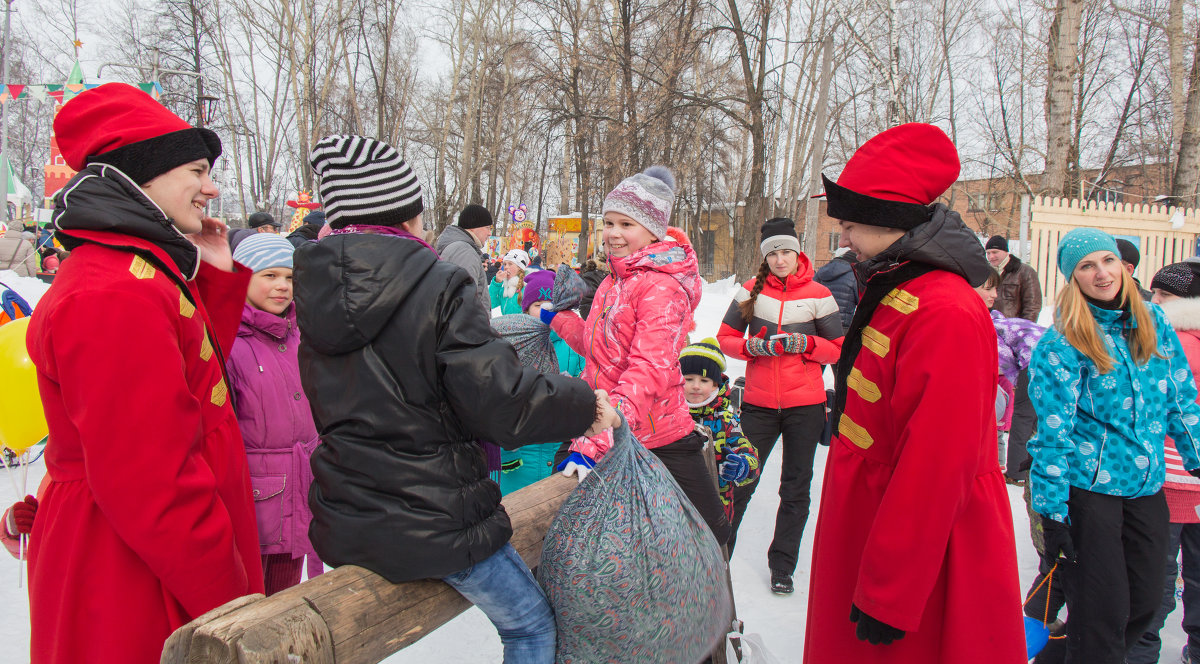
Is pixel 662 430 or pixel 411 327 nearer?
pixel 411 327

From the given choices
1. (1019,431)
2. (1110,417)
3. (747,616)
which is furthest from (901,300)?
(1019,431)

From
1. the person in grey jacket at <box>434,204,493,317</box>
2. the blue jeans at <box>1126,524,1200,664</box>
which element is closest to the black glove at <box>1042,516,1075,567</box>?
the blue jeans at <box>1126,524,1200,664</box>

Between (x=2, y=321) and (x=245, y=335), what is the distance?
3527 mm

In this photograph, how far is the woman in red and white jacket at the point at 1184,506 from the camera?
9.57 feet

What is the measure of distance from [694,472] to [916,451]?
3.63ft

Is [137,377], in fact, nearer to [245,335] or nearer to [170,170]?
[170,170]

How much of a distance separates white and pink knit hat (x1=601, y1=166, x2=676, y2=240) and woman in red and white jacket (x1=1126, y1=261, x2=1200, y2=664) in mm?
2311

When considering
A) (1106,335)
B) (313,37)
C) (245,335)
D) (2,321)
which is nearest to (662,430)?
(245,335)

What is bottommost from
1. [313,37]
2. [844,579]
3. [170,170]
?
[844,579]

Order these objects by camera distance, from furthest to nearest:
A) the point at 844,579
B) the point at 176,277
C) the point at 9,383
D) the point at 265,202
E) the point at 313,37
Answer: the point at 265,202
the point at 313,37
the point at 9,383
the point at 844,579
the point at 176,277

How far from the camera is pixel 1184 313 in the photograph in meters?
3.24

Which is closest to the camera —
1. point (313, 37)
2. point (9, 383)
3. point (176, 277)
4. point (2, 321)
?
point (176, 277)

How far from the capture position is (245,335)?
8.47 ft

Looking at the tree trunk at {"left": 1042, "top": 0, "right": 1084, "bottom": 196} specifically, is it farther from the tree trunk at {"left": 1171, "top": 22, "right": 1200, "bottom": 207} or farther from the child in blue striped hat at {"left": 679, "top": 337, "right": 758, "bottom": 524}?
the child in blue striped hat at {"left": 679, "top": 337, "right": 758, "bottom": 524}
